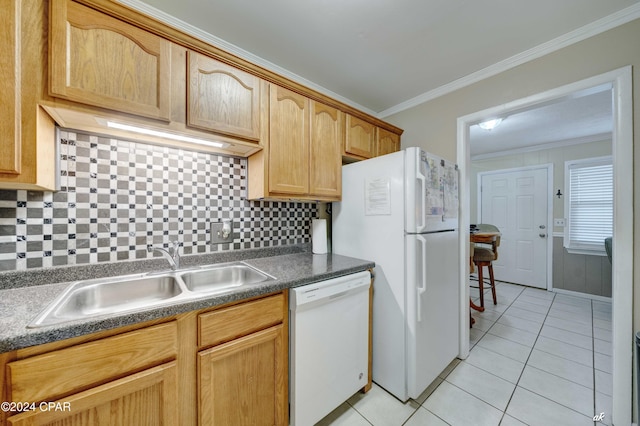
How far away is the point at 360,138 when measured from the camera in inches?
82.7

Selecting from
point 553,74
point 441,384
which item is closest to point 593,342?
point 441,384

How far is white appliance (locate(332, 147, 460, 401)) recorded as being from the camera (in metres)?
1.52

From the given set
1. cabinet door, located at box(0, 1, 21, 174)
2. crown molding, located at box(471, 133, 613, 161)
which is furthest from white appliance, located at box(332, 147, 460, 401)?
crown molding, located at box(471, 133, 613, 161)

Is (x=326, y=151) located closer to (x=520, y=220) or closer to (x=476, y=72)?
(x=476, y=72)

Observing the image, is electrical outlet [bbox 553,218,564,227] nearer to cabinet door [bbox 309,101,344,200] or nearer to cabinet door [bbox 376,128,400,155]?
cabinet door [bbox 376,128,400,155]

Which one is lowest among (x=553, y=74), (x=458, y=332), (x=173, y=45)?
(x=458, y=332)

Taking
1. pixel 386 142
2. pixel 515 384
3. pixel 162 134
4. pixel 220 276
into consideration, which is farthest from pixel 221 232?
pixel 515 384

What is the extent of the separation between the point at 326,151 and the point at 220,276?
1161mm

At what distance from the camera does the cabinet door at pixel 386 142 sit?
90.4 inches

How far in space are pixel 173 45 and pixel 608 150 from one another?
522 centimetres

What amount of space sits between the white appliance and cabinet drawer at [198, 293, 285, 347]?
2.58ft

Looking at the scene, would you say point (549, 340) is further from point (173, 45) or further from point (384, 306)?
point (173, 45)

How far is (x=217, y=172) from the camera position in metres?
1.66

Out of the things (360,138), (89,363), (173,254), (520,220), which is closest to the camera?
(89,363)
